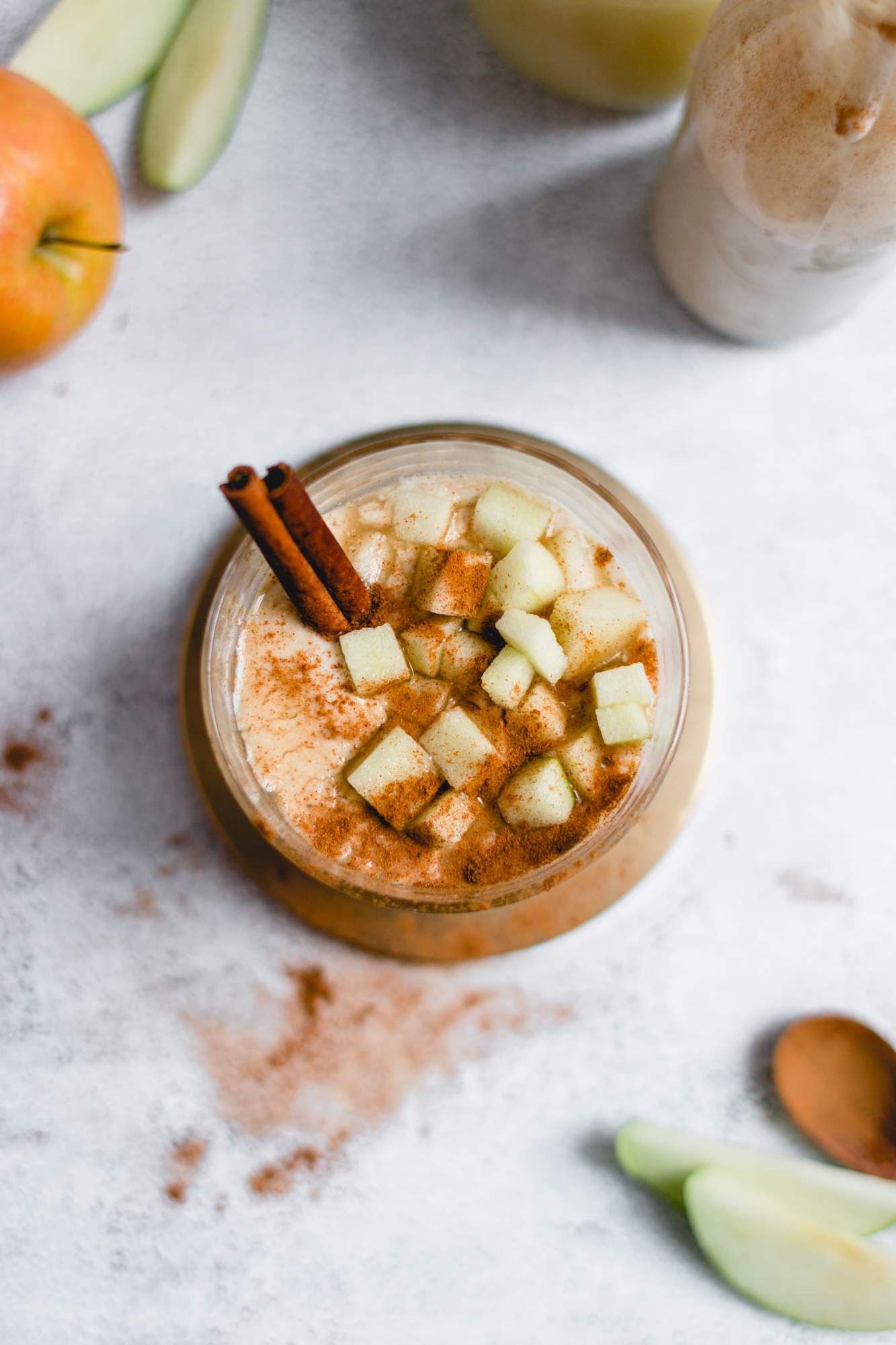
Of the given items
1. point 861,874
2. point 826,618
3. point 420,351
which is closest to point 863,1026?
point 861,874

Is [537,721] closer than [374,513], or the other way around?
[537,721]

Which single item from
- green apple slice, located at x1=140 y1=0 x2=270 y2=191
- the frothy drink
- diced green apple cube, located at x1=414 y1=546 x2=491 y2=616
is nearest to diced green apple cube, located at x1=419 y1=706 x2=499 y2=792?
the frothy drink

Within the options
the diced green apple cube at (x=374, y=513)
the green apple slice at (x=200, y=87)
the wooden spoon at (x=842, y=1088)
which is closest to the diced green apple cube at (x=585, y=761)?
the diced green apple cube at (x=374, y=513)

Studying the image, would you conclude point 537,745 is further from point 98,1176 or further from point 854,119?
point 98,1176

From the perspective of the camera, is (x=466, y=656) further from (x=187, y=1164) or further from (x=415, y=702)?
(x=187, y=1164)

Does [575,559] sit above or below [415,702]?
above

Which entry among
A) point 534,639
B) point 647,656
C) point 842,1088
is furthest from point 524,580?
point 842,1088

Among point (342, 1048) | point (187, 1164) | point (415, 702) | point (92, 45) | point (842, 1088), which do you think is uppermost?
point (92, 45)
